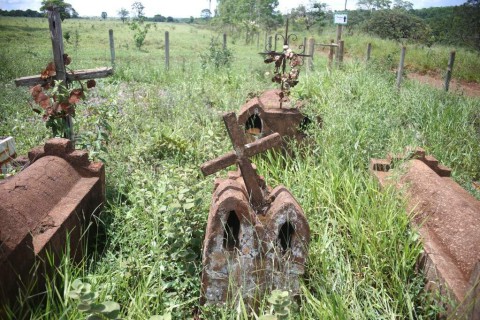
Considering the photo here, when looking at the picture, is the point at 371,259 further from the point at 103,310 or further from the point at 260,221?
the point at 103,310

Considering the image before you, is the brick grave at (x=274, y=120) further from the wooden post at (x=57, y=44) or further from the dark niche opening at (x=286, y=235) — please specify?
the dark niche opening at (x=286, y=235)

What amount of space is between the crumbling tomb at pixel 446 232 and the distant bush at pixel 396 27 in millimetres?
24769

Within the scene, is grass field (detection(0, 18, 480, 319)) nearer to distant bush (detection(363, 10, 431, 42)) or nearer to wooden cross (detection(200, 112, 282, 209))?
wooden cross (detection(200, 112, 282, 209))

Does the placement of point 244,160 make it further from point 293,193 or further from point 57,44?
point 57,44

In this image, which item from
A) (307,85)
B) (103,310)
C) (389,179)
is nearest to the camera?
(103,310)

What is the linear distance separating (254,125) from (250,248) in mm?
2973

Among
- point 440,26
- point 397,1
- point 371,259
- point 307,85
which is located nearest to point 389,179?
point 371,259

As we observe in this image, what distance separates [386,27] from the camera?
90.3 ft

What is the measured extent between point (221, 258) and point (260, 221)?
1.08ft

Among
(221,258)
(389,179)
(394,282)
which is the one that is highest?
(389,179)

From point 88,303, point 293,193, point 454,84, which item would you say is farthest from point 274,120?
point 454,84

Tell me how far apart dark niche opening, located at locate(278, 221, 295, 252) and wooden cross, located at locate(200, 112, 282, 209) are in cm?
22

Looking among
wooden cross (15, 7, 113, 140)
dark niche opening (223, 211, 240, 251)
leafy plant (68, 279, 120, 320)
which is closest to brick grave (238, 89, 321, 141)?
wooden cross (15, 7, 113, 140)

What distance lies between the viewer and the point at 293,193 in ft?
10.7
